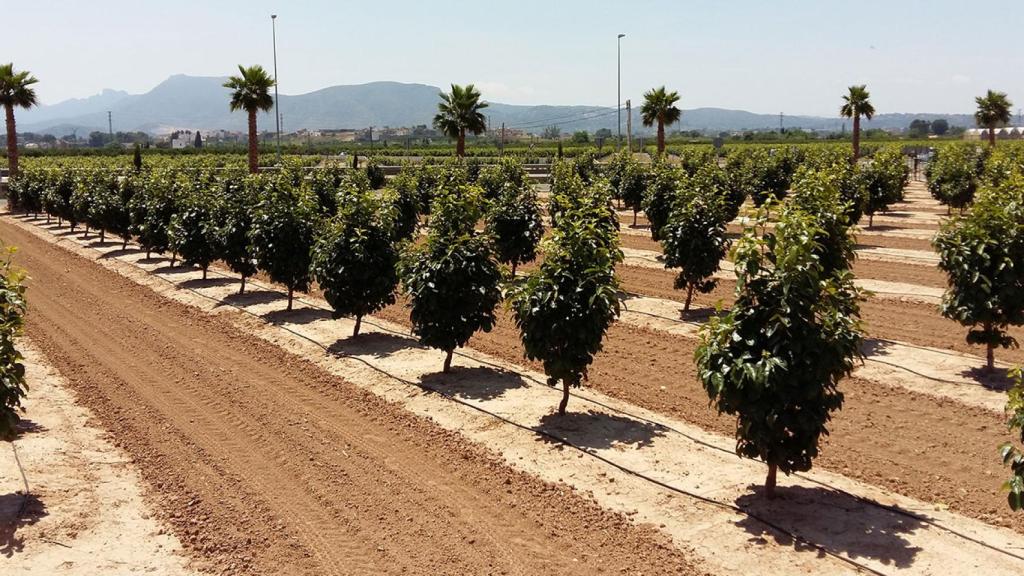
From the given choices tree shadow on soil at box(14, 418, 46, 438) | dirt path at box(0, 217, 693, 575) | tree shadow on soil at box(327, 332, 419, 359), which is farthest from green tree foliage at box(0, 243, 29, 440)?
tree shadow on soil at box(327, 332, 419, 359)

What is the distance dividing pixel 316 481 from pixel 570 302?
4554 mm

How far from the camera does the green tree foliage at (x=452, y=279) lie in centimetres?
1523

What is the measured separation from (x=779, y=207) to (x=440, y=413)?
6.61m

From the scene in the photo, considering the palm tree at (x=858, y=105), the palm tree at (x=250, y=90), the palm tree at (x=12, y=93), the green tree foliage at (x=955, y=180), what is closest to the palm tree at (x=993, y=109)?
the palm tree at (x=858, y=105)

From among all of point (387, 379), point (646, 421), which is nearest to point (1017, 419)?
point (646, 421)

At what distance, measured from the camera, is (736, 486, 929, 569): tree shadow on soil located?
902 centimetres

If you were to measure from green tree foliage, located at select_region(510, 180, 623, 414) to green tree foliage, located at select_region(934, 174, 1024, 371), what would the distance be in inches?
268

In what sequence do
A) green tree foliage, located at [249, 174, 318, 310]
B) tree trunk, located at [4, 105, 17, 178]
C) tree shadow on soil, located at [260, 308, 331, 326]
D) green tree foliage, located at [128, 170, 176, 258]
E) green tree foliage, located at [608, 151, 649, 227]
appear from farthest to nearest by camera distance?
tree trunk, located at [4, 105, 17, 178] → green tree foliage, located at [608, 151, 649, 227] → green tree foliage, located at [128, 170, 176, 258] → tree shadow on soil, located at [260, 308, 331, 326] → green tree foliage, located at [249, 174, 318, 310]

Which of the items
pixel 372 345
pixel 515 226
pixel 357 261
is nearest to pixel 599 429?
pixel 372 345

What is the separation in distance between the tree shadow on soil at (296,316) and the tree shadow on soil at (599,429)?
31.6 feet

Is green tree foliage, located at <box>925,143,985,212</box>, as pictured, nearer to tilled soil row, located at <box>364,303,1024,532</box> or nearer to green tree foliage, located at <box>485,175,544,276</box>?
green tree foliage, located at <box>485,175,544,276</box>

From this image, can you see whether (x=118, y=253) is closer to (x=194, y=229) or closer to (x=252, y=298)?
(x=194, y=229)

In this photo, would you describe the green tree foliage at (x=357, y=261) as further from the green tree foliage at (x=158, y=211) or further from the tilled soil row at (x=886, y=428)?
the green tree foliage at (x=158, y=211)

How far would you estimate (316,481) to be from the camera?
11.3m
